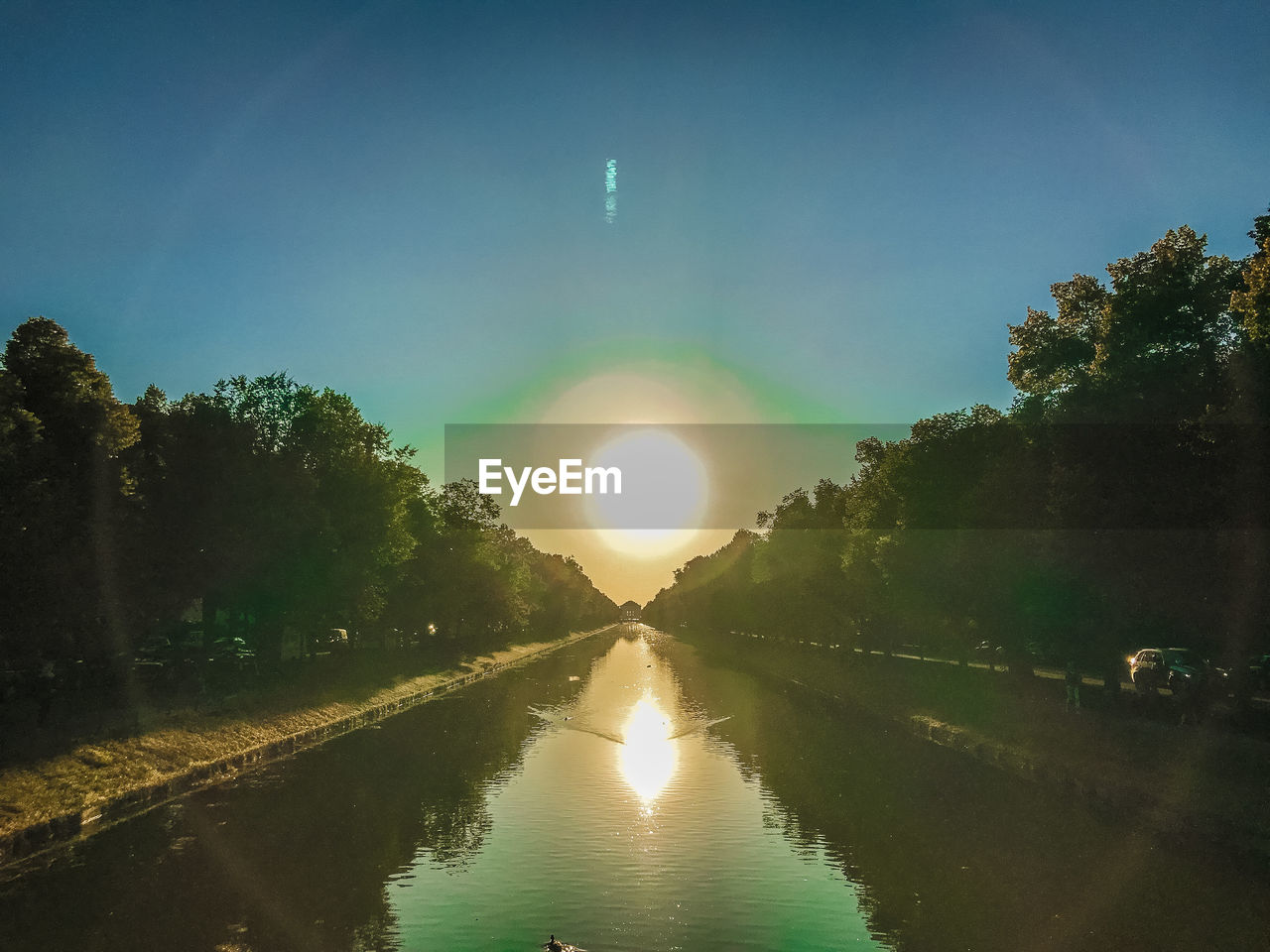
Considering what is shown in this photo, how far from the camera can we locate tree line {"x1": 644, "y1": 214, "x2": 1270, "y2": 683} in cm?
2617

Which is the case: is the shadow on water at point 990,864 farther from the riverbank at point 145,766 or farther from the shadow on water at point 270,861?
the riverbank at point 145,766

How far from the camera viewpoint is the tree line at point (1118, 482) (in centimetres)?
2617

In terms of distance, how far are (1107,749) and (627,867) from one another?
19060 millimetres

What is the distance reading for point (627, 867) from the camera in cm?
2142

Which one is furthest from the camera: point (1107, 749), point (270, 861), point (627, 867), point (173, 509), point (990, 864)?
point (173, 509)

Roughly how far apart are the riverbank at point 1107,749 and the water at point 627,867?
1.38m

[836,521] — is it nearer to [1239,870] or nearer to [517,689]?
[517,689]

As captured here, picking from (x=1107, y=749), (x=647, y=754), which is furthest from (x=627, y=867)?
(x=647, y=754)

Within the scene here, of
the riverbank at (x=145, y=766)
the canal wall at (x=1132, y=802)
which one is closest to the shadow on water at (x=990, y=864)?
the canal wall at (x=1132, y=802)

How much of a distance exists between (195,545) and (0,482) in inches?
548

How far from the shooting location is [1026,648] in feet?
157

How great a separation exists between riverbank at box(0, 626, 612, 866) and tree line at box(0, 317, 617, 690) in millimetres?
6552

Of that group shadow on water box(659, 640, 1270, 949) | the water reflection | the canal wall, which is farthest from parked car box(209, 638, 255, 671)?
the canal wall

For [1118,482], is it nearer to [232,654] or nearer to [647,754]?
[647,754]
